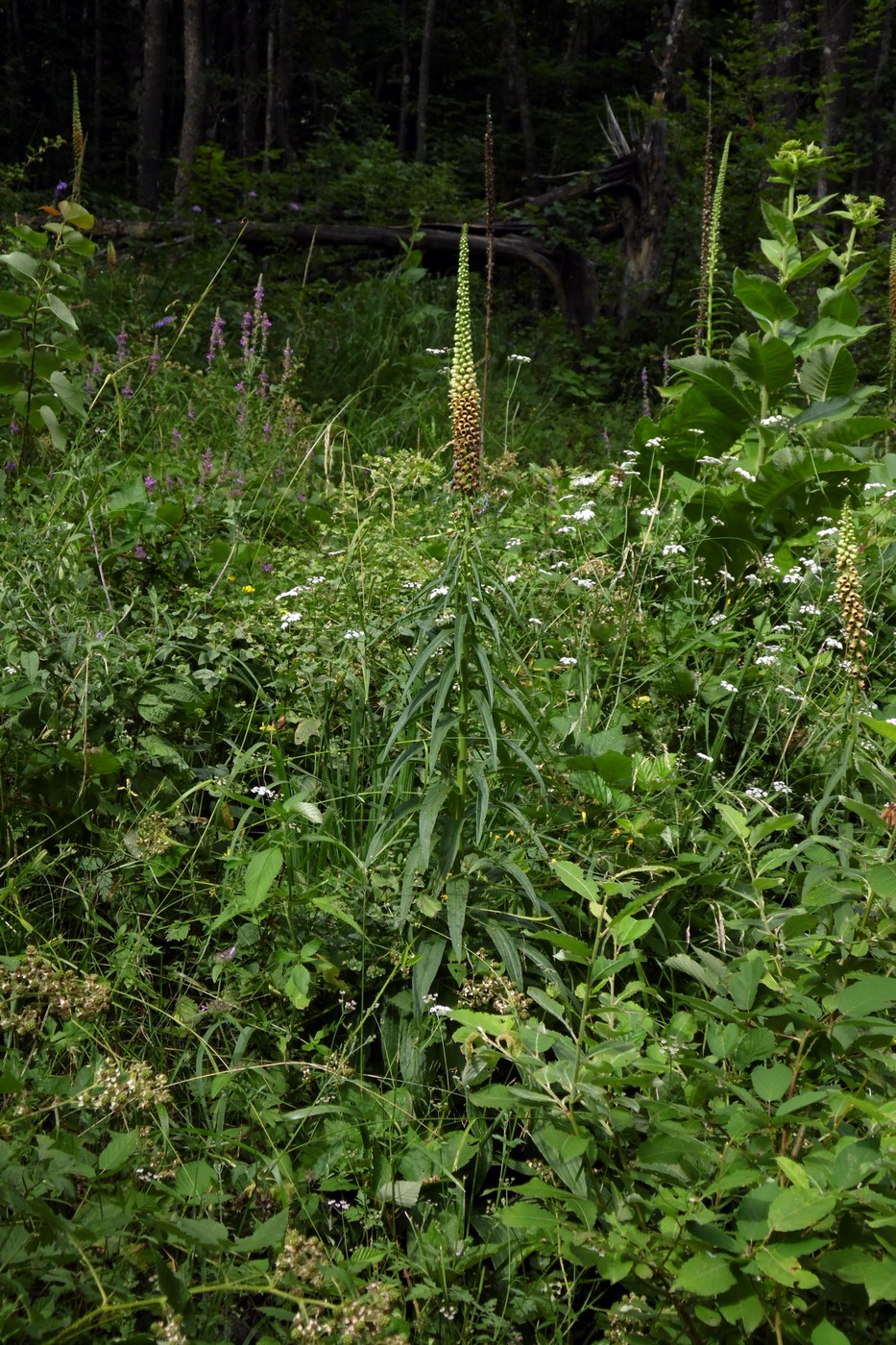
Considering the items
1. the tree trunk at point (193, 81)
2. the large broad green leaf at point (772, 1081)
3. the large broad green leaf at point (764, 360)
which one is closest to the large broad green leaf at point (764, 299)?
the large broad green leaf at point (764, 360)

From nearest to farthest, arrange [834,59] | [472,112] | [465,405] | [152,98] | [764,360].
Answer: [465,405] < [764,360] < [834,59] < [152,98] < [472,112]

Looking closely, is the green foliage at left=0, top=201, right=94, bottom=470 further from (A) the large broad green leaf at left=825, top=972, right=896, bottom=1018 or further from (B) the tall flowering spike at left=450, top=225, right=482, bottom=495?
(A) the large broad green leaf at left=825, top=972, right=896, bottom=1018

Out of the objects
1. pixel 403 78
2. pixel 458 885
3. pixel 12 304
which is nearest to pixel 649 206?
pixel 12 304

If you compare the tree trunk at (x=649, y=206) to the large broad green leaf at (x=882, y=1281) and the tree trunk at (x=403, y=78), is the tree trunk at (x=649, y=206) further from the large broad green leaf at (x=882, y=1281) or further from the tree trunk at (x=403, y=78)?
the tree trunk at (x=403, y=78)

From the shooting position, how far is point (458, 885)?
7.09 feet

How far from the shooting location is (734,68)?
36.4 ft

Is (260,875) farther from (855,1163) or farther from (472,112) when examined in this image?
(472,112)

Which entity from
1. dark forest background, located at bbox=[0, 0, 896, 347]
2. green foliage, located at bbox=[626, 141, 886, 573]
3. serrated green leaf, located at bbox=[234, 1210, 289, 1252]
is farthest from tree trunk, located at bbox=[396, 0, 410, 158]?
serrated green leaf, located at bbox=[234, 1210, 289, 1252]

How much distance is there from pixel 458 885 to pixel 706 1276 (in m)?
0.87

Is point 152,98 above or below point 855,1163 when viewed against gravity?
above

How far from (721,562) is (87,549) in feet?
7.12

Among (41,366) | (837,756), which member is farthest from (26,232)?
(837,756)

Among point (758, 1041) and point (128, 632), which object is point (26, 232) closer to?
point (128, 632)

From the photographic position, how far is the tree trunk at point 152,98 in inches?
631
